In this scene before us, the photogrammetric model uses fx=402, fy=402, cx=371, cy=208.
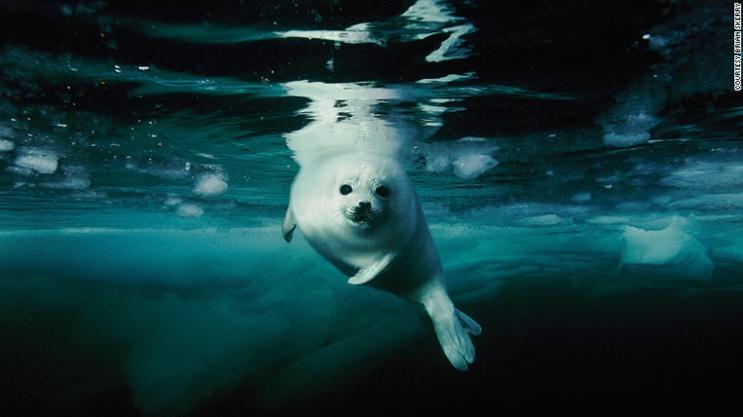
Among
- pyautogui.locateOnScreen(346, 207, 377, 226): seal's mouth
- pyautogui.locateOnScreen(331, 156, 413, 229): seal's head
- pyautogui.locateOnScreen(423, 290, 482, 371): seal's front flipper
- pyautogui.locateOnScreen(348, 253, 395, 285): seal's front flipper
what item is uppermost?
pyautogui.locateOnScreen(331, 156, 413, 229): seal's head

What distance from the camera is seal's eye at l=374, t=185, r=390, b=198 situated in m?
3.83

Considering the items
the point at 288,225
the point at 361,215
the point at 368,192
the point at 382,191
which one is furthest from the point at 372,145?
the point at 361,215

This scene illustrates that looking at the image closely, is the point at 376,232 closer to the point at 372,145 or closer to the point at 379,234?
the point at 379,234

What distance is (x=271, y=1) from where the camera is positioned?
3.21m

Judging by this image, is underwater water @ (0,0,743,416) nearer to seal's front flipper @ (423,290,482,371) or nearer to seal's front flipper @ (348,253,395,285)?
seal's front flipper @ (348,253,395,285)

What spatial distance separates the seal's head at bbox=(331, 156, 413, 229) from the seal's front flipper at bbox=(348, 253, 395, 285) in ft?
1.13

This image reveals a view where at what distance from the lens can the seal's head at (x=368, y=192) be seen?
11.9 feet

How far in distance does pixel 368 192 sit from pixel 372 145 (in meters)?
4.11

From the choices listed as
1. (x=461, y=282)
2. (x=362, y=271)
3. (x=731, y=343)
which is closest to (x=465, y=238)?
(x=461, y=282)

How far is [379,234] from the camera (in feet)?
12.6

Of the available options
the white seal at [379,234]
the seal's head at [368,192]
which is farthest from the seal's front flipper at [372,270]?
the seal's head at [368,192]

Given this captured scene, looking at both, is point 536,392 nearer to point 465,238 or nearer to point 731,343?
point 731,343

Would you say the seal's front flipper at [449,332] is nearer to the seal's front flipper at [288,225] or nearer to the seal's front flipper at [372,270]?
the seal's front flipper at [372,270]

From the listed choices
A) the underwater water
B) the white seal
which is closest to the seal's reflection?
the white seal
